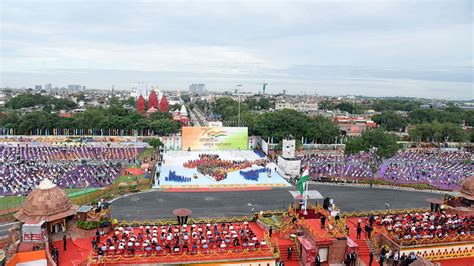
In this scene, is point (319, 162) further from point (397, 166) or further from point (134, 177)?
point (134, 177)

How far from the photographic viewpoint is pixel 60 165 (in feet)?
130

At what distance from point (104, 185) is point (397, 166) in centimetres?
3583

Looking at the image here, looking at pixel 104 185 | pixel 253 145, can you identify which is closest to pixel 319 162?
pixel 253 145

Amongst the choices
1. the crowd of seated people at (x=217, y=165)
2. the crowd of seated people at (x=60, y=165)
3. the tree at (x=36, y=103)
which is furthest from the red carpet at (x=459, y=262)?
the tree at (x=36, y=103)

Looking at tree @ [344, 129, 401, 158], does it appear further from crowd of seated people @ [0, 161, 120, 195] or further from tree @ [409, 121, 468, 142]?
tree @ [409, 121, 468, 142]

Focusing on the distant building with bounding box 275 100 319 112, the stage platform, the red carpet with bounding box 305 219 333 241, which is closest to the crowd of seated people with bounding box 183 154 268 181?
the stage platform

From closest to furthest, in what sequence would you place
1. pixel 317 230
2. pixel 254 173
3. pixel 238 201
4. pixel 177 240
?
pixel 177 240
pixel 317 230
pixel 238 201
pixel 254 173

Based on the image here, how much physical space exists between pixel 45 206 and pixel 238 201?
15.7 metres

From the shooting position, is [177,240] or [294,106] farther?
[294,106]

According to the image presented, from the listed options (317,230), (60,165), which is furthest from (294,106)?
(317,230)

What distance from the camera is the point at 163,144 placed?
169 ft

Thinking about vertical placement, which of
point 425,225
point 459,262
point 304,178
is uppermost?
point 304,178

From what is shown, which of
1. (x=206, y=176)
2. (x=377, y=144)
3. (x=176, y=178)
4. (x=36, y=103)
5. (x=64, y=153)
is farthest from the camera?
(x=36, y=103)

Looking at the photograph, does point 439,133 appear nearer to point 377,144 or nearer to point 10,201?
point 377,144
